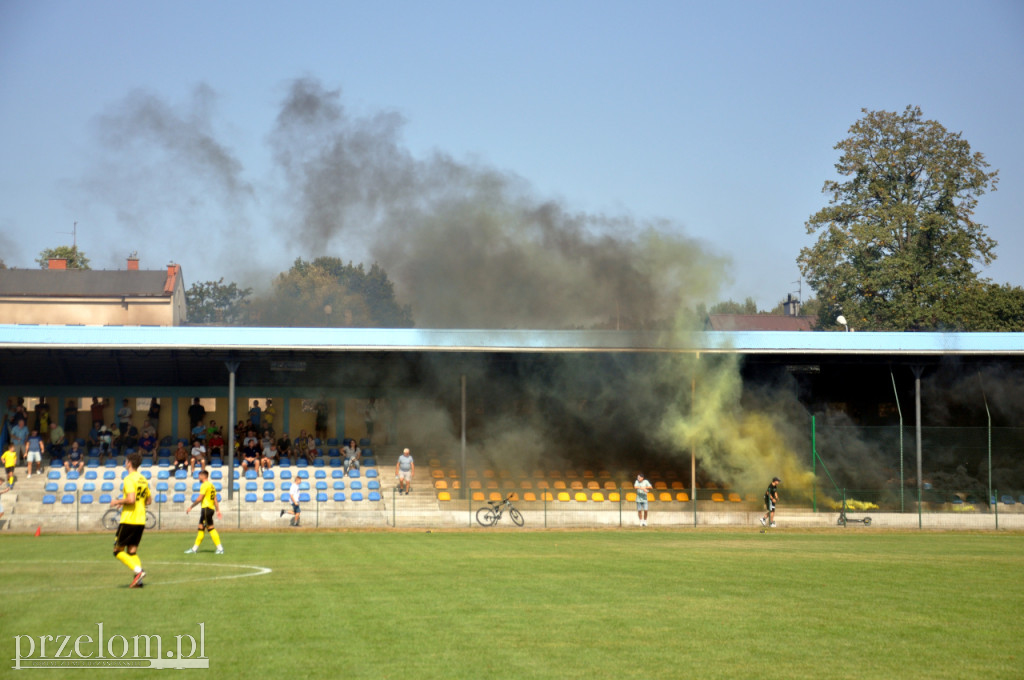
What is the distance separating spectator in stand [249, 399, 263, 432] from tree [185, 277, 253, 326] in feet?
220

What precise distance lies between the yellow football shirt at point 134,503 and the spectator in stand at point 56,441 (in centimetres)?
2645

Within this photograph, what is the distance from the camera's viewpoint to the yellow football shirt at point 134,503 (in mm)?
13812

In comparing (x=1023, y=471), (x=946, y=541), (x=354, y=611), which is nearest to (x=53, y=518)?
(x=354, y=611)

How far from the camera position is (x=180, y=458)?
3684cm

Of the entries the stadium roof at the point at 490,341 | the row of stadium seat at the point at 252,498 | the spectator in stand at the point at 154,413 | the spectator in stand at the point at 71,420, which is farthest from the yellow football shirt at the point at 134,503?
the spectator in stand at the point at 71,420

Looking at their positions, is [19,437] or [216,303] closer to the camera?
[19,437]

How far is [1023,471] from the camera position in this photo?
36.6 metres

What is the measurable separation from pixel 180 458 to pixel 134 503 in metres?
24.2

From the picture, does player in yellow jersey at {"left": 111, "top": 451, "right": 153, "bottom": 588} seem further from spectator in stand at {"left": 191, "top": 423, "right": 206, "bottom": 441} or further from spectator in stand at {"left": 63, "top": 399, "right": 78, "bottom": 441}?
spectator in stand at {"left": 63, "top": 399, "right": 78, "bottom": 441}

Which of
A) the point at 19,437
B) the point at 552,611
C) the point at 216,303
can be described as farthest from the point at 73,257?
the point at 552,611

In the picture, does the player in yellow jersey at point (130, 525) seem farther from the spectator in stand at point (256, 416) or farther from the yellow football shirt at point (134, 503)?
the spectator in stand at point (256, 416)

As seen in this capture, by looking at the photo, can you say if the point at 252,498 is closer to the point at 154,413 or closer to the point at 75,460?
the point at 75,460

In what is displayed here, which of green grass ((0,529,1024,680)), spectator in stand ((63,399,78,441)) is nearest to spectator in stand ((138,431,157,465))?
spectator in stand ((63,399,78,441))

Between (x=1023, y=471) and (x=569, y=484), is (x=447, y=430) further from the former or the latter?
(x=1023, y=471)
